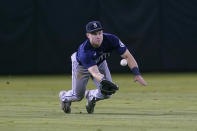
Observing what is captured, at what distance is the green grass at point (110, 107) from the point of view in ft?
26.7

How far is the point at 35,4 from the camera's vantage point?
20219 mm

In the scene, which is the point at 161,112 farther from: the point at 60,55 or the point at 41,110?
the point at 60,55

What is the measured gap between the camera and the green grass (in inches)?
321

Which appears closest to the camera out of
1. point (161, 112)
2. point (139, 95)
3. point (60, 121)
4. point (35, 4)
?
point (60, 121)

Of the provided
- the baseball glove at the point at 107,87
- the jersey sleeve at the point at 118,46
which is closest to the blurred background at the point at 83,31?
the jersey sleeve at the point at 118,46

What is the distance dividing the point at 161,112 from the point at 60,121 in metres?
2.00

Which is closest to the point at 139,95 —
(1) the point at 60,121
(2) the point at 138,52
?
(1) the point at 60,121

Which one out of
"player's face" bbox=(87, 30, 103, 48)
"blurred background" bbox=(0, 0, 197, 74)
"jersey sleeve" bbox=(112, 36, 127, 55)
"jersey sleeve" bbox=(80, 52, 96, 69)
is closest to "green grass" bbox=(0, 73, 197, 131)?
"jersey sleeve" bbox=(80, 52, 96, 69)

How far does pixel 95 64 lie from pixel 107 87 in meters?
0.47

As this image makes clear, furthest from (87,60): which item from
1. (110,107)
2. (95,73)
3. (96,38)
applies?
(110,107)

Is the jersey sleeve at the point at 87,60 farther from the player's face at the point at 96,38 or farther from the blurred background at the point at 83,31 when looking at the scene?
the blurred background at the point at 83,31

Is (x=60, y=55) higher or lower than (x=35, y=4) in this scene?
lower

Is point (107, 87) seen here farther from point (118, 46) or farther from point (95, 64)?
point (118, 46)

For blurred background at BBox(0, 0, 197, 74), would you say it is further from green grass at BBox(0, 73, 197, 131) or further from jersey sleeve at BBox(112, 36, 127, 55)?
jersey sleeve at BBox(112, 36, 127, 55)
